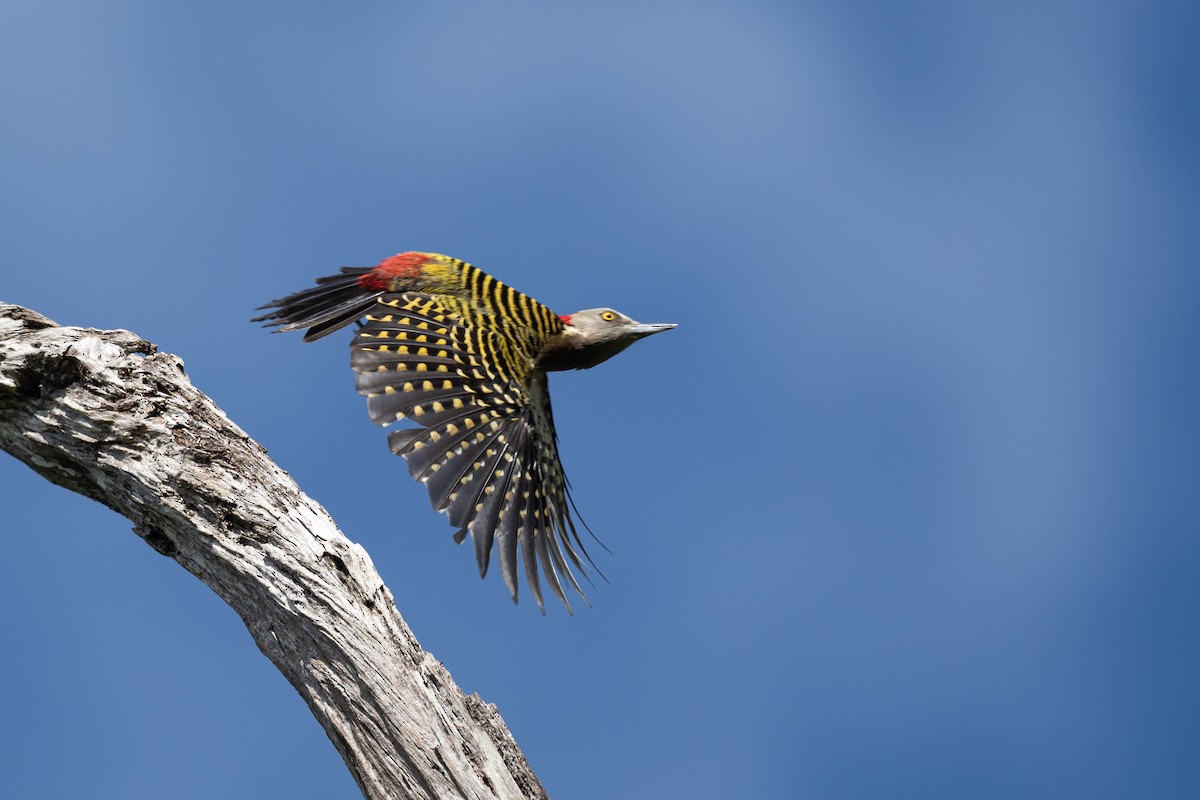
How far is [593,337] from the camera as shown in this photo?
725 centimetres

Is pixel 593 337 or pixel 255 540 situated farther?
pixel 593 337

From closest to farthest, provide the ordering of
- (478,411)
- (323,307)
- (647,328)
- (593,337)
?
(478,411) < (323,307) < (593,337) < (647,328)

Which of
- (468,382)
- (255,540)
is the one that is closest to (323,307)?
(468,382)

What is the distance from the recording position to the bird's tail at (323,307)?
21.5 feet

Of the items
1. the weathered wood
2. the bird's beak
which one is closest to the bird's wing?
the bird's beak

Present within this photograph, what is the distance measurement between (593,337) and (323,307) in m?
1.66

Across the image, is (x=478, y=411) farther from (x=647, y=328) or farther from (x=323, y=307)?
(x=647, y=328)

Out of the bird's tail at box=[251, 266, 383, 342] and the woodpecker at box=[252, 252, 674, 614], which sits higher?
the bird's tail at box=[251, 266, 383, 342]

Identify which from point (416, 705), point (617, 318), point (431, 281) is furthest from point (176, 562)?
point (617, 318)

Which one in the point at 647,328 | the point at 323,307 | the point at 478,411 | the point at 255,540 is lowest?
the point at 255,540

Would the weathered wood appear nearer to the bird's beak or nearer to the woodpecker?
the woodpecker

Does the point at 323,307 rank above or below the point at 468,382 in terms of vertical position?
above

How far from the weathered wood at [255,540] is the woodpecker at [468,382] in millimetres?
1136

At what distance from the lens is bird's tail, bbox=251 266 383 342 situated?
655 cm
